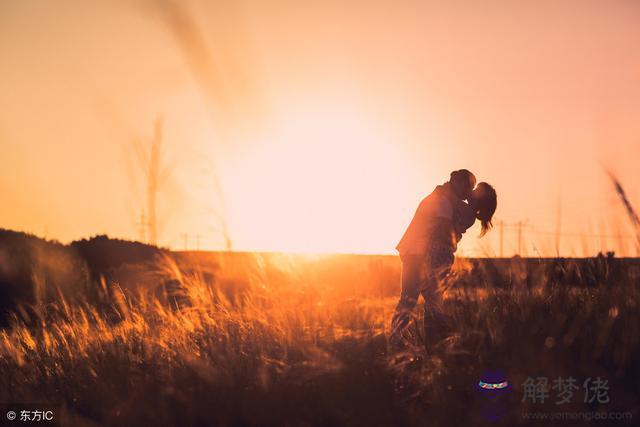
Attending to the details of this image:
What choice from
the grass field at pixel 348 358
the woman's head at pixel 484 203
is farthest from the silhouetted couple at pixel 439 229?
the grass field at pixel 348 358

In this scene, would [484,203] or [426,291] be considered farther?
[484,203]

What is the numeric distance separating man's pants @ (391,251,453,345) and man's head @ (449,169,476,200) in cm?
63

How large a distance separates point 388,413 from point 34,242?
15667 mm

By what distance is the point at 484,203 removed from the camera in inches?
217

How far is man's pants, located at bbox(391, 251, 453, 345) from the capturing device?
15.7 ft

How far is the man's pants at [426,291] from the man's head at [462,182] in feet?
2.06

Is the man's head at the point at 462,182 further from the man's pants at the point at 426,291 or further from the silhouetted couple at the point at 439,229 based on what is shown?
the man's pants at the point at 426,291

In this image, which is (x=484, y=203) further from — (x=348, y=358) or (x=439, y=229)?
(x=348, y=358)

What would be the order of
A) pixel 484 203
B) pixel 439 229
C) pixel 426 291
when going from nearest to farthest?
1. pixel 426 291
2. pixel 439 229
3. pixel 484 203

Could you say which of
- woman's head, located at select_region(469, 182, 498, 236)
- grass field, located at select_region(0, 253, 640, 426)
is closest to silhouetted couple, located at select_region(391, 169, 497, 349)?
woman's head, located at select_region(469, 182, 498, 236)

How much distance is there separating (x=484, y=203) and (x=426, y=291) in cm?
108

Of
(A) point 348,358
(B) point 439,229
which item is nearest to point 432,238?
(B) point 439,229

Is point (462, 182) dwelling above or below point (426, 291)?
above

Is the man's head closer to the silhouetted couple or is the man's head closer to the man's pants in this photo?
the silhouetted couple
